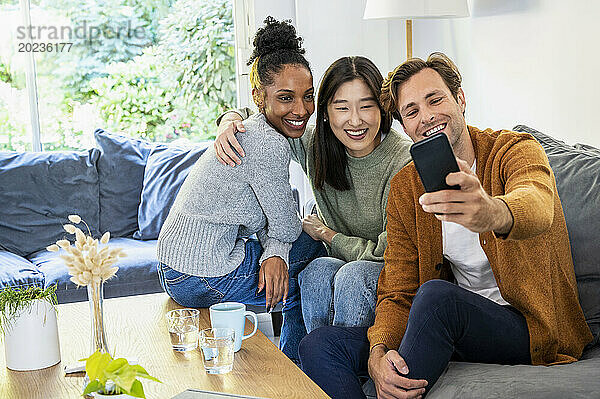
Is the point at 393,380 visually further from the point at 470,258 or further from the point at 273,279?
the point at 273,279

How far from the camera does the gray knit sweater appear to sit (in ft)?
6.69

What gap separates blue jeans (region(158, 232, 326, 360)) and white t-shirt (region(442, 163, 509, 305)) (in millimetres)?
582

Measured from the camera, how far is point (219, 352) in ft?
4.85

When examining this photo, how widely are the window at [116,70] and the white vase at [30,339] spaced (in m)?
2.38

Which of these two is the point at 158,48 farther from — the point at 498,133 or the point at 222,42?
the point at 498,133

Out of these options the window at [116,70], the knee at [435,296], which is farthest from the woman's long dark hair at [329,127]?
the window at [116,70]

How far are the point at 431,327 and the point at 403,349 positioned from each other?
0.09 m

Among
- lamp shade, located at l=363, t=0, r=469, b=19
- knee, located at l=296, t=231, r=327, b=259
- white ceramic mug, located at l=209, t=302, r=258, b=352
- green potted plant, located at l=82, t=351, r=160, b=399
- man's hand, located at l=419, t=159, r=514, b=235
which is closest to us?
green potted plant, located at l=82, t=351, r=160, b=399

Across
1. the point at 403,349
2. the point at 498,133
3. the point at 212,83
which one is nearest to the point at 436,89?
the point at 498,133

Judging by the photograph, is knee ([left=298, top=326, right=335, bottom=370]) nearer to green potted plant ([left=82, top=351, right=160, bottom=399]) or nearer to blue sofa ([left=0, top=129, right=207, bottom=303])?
green potted plant ([left=82, top=351, right=160, bottom=399])

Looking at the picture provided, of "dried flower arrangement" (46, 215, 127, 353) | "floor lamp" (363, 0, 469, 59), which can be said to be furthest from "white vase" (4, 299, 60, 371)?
"floor lamp" (363, 0, 469, 59)

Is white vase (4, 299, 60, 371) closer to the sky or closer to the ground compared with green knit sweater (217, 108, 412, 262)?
closer to the ground

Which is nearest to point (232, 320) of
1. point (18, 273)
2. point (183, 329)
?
point (183, 329)

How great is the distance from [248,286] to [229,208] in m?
0.25
